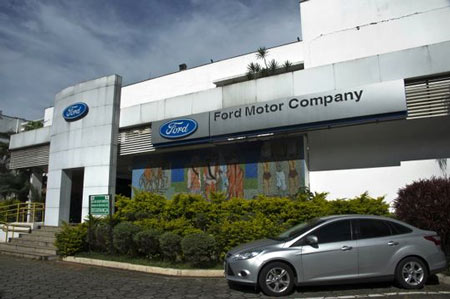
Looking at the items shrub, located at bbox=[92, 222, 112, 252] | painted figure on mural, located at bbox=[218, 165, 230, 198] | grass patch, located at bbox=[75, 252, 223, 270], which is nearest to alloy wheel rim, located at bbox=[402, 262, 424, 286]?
grass patch, located at bbox=[75, 252, 223, 270]

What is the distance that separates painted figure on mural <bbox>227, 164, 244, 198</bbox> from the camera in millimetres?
15180

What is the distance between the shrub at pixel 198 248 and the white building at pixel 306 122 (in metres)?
4.77

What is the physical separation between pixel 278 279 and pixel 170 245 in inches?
175

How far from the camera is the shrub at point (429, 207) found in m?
9.09

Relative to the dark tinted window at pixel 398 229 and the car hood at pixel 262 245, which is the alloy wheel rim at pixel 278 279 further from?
the dark tinted window at pixel 398 229

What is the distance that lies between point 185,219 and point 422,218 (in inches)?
267

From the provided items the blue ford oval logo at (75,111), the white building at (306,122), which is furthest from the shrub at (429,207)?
the blue ford oval logo at (75,111)

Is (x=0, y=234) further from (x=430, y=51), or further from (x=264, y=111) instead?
(x=430, y=51)

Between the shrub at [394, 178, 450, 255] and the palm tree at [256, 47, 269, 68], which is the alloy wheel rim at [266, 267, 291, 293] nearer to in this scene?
the shrub at [394, 178, 450, 255]

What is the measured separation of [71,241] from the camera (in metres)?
13.3

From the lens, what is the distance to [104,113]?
1725 centimetres

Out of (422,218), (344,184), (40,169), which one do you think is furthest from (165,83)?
(422,218)

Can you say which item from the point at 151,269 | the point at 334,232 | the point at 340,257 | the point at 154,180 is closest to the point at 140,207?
the point at 151,269

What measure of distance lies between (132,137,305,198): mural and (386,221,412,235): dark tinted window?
19.9 feet
